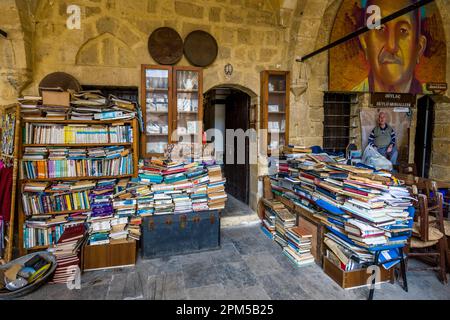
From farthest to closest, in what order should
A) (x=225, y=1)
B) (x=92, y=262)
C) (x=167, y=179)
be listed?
(x=225, y=1)
(x=167, y=179)
(x=92, y=262)

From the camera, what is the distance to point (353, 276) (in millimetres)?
2627

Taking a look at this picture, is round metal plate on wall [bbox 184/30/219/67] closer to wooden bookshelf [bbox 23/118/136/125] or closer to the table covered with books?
wooden bookshelf [bbox 23/118/136/125]

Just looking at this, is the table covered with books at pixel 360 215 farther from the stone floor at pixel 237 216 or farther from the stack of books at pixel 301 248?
the stone floor at pixel 237 216

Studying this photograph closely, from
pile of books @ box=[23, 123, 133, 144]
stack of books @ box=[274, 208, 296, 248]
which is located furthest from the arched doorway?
pile of books @ box=[23, 123, 133, 144]

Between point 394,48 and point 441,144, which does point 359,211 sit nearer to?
point 394,48

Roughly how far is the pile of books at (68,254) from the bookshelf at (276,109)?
2832 mm

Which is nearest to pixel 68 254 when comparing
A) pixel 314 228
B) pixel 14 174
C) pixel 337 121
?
pixel 14 174

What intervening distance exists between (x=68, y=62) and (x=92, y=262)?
250 centimetres

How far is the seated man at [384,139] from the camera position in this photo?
4.79 m

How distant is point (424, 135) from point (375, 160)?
7.17 feet
